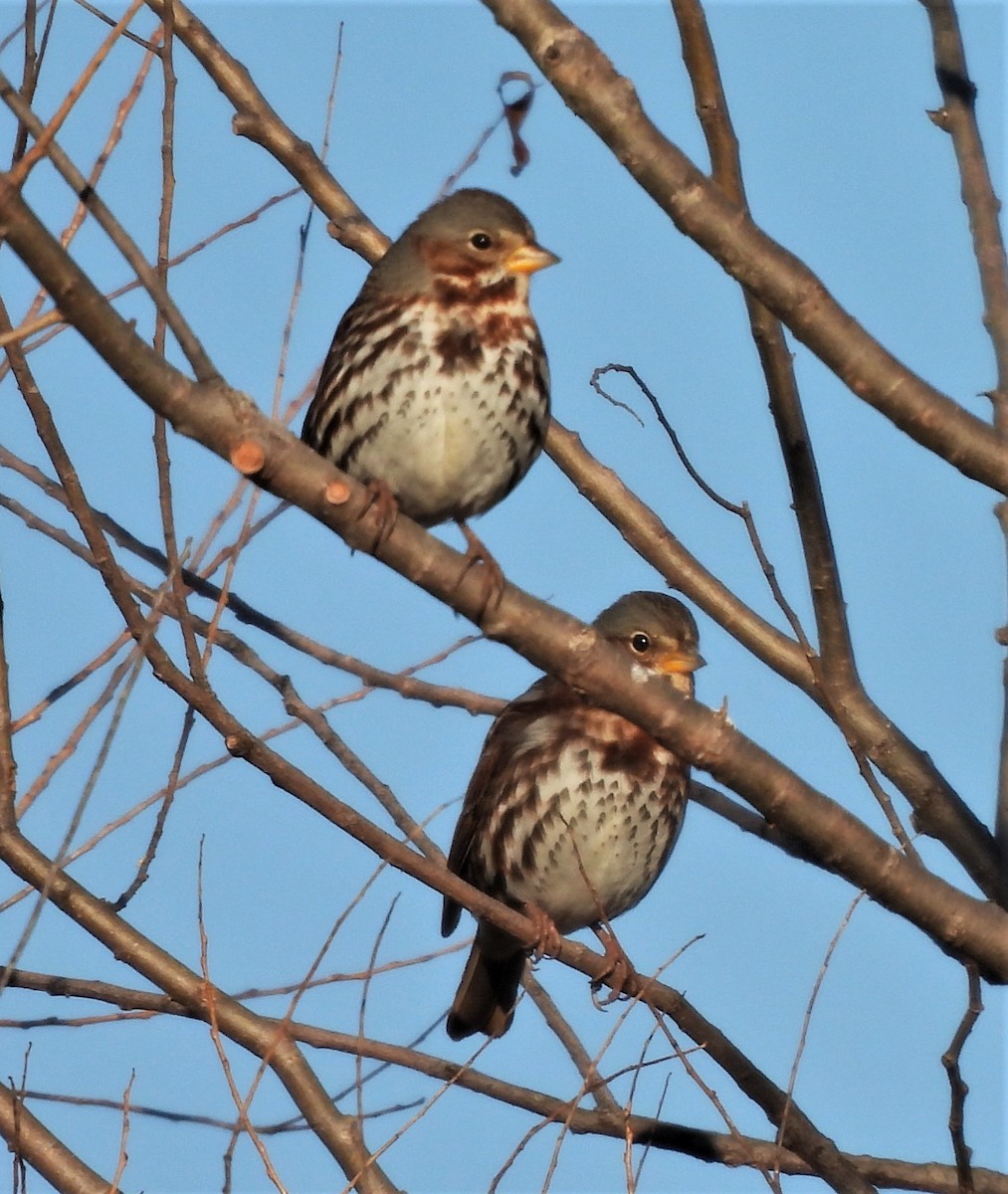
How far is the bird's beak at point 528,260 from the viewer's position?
6453 millimetres

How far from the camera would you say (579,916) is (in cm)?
729

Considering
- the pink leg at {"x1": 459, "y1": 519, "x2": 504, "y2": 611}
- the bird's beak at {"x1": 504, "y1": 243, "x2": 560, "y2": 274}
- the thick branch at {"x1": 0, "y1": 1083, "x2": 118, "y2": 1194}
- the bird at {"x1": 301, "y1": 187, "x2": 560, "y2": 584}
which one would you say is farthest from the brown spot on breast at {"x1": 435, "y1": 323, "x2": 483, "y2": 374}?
the thick branch at {"x1": 0, "y1": 1083, "x2": 118, "y2": 1194}

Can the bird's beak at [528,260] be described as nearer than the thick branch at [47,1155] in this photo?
No

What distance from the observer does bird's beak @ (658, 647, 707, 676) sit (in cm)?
741

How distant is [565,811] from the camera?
6.99 meters

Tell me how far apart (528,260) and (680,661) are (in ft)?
6.14

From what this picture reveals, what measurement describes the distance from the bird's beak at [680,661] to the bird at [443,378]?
1345 millimetres

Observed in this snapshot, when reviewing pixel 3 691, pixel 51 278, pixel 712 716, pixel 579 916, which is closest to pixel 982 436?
pixel 712 716

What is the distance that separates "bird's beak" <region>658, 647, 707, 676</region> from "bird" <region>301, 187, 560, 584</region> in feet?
4.41

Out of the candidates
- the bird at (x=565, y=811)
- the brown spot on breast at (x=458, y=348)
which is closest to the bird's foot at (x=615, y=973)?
the bird at (x=565, y=811)

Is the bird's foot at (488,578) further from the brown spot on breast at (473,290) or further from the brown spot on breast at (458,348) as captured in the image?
the brown spot on breast at (473,290)

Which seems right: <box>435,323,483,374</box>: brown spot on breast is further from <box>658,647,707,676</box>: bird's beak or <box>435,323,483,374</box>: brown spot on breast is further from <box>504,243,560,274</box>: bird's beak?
<box>658,647,707,676</box>: bird's beak

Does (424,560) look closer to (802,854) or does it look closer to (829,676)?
(829,676)

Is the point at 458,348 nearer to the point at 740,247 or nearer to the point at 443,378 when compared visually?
the point at 443,378
